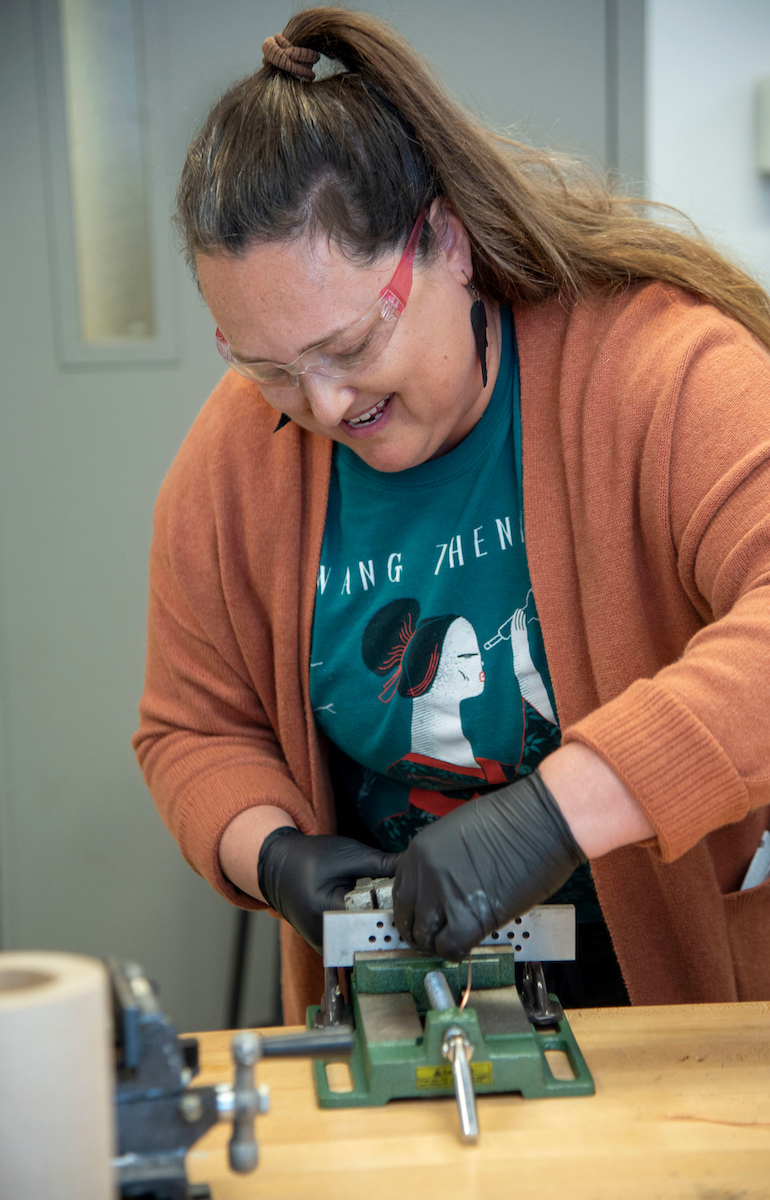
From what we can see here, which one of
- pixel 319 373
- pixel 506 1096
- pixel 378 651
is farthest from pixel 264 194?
pixel 506 1096

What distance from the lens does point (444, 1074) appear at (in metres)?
0.86

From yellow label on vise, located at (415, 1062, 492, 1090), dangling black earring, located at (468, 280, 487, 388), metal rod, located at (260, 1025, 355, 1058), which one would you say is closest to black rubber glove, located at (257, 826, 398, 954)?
yellow label on vise, located at (415, 1062, 492, 1090)

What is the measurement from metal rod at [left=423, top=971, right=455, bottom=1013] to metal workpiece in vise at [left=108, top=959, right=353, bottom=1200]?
219mm

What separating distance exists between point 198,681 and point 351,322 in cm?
56

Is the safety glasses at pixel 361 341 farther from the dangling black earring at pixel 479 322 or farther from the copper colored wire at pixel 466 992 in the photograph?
the copper colored wire at pixel 466 992

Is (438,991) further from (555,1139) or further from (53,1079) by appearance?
(53,1079)

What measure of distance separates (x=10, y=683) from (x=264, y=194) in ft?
5.26

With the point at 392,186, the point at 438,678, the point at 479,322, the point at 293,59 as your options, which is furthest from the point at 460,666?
the point at 293,59

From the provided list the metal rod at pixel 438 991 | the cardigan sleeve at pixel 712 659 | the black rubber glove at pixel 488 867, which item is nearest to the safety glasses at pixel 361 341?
the cardigan sleeve at pixel 712 659

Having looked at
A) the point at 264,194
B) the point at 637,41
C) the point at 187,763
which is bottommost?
the point at 187,763

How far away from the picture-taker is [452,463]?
122 cm

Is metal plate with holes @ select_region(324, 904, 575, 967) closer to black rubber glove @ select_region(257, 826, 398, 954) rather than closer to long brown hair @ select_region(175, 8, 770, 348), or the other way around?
black rubber glove @ select_region(257, 826, 398, 954)

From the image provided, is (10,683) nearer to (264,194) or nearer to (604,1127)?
(264,194)

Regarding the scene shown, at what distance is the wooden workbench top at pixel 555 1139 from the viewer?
2.50ft
